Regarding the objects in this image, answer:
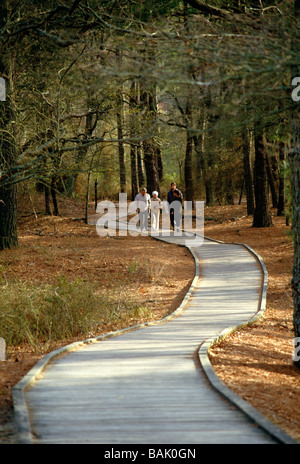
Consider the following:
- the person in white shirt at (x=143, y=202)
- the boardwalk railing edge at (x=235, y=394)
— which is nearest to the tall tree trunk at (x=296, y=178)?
the boardwalk railing edge at (x=235, y=394)

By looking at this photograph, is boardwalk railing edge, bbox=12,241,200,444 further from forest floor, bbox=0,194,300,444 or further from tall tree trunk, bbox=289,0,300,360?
tall tree trunk, bbox=289,0,300,360

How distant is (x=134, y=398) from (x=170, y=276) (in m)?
9.84

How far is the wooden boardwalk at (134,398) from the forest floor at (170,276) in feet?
1.31

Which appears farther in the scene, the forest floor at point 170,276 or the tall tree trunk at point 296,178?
the tall tree trunk at point 296,178

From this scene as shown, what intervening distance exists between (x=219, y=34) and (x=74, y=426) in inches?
182

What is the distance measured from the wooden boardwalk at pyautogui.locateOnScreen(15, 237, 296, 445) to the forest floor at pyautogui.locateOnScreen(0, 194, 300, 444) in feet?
1.31

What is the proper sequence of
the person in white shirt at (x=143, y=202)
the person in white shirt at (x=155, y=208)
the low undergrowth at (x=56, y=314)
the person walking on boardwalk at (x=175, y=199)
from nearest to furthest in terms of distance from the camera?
the low undergrowth at (x=56, y=314) < the person walking on boardwalk at (x=175, y=199) < the person in white shirt at (x=143, y=202) < the person in white shirt at (x=155, y=208)

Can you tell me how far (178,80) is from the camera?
6.12m

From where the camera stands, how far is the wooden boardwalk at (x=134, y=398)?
15.6 ft

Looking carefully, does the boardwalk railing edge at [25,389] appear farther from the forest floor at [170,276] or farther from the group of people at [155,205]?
the group of people at [155,205]

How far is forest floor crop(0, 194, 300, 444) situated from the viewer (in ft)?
22.6

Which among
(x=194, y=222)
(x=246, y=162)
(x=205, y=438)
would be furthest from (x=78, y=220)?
(x=205, y=438)

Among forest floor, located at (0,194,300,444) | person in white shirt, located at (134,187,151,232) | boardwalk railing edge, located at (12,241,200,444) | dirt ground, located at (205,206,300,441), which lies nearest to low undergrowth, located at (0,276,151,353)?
forest floor, located at (0,194,300,444)

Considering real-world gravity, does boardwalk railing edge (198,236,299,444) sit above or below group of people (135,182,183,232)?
below
